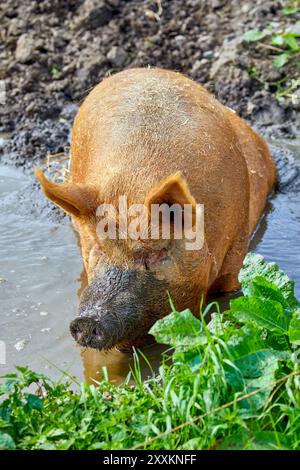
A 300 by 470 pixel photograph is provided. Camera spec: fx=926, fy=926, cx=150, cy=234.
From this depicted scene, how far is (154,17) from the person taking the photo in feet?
32.7

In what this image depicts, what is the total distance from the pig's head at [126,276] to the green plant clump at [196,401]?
556 mm

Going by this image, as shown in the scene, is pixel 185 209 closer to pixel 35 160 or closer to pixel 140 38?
pixel 35 160

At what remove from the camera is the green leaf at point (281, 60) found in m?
9.16

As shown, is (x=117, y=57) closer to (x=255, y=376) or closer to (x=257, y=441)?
(x=255, y=376)

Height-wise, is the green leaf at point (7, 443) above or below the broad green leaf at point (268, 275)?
below

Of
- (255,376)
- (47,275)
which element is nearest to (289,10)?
(47,275)

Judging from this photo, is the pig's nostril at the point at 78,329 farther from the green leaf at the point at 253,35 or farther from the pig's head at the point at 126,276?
the green leaf at the point at 253,35

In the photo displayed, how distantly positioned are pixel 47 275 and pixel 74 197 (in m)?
1.45

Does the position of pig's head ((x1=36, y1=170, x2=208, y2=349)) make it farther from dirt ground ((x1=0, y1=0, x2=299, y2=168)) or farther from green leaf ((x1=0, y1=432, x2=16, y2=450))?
dirt ground ((x1=0, y1=0, x2=299, y2=168))

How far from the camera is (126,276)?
508cm

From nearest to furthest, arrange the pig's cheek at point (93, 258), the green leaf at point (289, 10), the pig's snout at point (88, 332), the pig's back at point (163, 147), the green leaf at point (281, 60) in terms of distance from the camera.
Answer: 1. the pig's snout at point (88, 332)
2. the pig's cheek at point (93, 258)
3. the pig's back at point (163, 147)
4. the green leaf at point (281, 60)
5. the green leaf at point (289, 10)

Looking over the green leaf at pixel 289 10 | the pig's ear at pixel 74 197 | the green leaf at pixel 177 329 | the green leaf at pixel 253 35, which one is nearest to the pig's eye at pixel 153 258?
the pig's ear at pixel 74 197

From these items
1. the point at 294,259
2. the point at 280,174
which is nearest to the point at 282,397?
the point at 294,259

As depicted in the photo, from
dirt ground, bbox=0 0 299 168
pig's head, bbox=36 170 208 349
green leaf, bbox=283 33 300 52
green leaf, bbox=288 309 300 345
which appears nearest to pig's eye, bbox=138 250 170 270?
pig's head, bbox=36 170 208 349
